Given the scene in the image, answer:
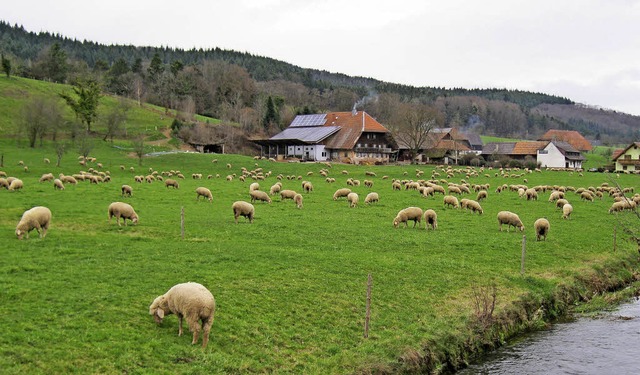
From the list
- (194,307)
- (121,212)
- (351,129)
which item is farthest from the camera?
(351,129)

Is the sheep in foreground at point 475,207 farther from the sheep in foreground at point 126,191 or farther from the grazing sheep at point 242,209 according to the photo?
the sheep in foreground at point 126,191

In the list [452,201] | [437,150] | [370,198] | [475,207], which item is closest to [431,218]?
[475,207]

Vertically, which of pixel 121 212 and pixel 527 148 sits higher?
pixel 527 148

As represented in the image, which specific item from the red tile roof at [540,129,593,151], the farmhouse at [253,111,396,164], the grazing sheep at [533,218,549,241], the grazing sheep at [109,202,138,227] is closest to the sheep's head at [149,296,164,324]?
the grazing sheep at [109,202,138,227]

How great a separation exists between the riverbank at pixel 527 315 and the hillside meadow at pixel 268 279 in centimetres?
15

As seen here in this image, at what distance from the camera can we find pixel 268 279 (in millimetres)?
19062

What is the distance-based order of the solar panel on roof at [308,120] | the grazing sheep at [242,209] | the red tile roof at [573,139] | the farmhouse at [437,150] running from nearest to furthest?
the grazing sheep at [242,209], the farmhouse at [437,150], the solar panel on roof at [308,120], the red tile roof at [573,139]

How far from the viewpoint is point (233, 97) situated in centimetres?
15900

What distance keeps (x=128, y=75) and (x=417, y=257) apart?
158 m

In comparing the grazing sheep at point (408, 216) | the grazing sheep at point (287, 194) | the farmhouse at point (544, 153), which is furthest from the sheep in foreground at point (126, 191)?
the farmhouse at point (544, 153)

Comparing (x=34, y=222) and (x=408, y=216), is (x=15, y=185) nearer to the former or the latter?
(x=34, y=222)

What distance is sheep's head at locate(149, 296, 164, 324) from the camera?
14188mm

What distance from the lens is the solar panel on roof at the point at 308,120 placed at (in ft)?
406

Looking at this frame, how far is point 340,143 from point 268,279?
90643 mm
